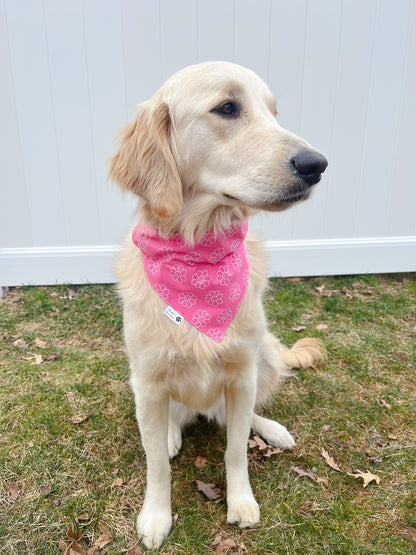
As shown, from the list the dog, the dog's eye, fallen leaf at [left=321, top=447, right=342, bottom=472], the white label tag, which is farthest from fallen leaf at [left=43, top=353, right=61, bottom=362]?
the dog's eye

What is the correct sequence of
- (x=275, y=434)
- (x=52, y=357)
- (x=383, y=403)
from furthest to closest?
1. (x=52, y=357)
2. (x=383, y=403)
3. (x=275, y=434)

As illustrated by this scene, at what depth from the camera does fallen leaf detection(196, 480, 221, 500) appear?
1868mm

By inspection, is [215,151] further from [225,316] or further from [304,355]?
[304,355]

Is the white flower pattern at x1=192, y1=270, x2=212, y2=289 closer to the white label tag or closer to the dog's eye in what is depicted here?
the white label tag

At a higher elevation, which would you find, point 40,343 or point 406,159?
point 406,159

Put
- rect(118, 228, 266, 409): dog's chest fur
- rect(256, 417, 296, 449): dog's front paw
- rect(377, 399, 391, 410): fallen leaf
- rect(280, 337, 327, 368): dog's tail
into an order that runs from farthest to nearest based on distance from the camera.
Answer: rect(280, 337, 327, 368): dog's tail → rect(377, 399, 391, 410): fallen leaf → rect(256, 417, 296, 449): dog's front paw → rect(118, 228, 266, 409): dog's chest fur

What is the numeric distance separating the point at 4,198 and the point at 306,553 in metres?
3.60

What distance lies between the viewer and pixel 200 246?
1620 mm

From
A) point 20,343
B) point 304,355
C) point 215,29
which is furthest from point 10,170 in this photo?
point 304,355

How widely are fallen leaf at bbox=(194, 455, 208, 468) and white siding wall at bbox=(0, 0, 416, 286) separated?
1781 millimetres

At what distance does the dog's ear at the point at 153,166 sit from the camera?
1.45m

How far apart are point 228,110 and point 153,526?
1735mm

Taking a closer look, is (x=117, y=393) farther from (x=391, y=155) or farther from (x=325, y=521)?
(x=391, y=155)

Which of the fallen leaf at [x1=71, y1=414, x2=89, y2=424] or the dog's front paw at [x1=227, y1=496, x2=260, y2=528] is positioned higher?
the dog's front paw at [x1=227, y1=496, x2=260, y2=528]
